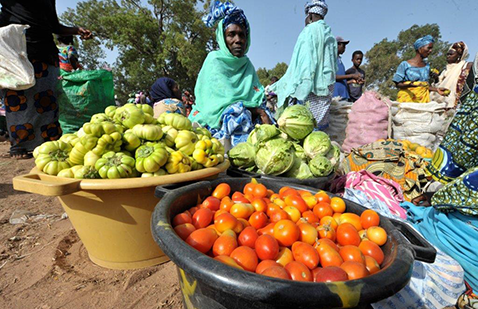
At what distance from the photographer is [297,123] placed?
2312mm

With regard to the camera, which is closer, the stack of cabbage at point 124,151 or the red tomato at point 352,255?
the red tomato at point 352,255

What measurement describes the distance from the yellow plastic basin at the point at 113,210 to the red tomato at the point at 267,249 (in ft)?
2.26

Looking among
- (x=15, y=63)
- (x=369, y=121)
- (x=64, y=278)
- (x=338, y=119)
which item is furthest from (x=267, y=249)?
(x=15, y=63)

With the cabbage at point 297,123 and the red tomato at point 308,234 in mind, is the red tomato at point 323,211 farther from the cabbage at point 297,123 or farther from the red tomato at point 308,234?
the cabbage at point 297,123

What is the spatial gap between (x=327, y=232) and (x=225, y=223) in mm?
473

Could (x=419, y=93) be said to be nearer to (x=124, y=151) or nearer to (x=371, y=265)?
(x=371, y=265)

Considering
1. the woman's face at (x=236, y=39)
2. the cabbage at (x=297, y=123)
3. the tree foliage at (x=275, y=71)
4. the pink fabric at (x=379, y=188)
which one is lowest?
the pink fabric at (x=379, y=188)

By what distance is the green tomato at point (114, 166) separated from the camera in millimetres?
1392

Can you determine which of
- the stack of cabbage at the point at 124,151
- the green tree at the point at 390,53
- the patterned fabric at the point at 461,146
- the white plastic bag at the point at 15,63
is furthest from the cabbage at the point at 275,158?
the green tree at the point at 390,53

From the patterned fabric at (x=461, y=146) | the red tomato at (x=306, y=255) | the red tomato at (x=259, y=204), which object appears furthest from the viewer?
the patterned fabric at (x=461, y=146)

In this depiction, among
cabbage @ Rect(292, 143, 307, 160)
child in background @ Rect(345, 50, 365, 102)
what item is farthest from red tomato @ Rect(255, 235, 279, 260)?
child in background @ Rect(345, 50, 365, 102)

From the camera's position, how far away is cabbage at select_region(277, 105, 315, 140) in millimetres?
2318

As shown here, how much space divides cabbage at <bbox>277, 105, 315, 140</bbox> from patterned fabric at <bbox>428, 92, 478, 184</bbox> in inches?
42.9

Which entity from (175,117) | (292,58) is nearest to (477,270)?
(175,117)
